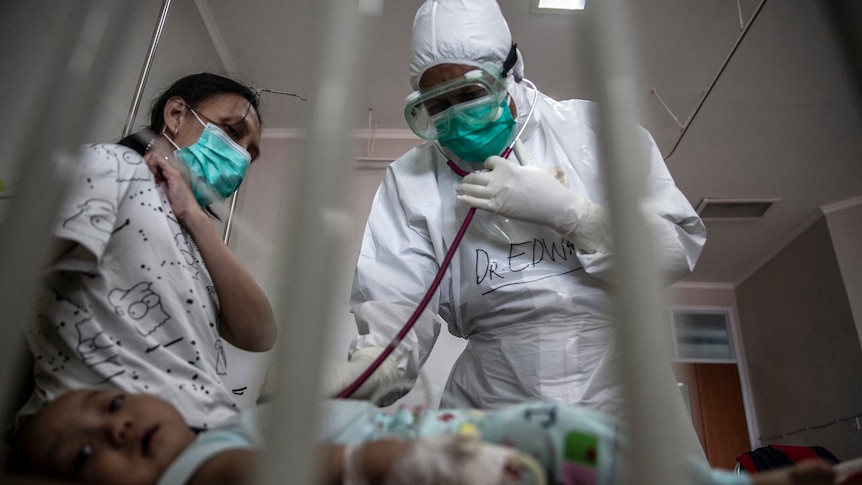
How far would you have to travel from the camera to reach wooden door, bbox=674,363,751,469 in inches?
187

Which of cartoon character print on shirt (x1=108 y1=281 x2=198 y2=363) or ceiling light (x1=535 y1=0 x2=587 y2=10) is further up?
ceiling light (x1=535 y1=0 x2=587 y2=10)

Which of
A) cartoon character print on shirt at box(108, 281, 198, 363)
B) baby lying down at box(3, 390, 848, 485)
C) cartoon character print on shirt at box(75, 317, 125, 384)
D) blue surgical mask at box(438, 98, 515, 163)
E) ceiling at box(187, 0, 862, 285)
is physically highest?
ceiling at box(187, 0, 862, 285)

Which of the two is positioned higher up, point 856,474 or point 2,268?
point 2,268

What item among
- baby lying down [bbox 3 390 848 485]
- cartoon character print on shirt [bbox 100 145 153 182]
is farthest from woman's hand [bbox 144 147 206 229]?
baby lying down [bbox 3 390 848 485]

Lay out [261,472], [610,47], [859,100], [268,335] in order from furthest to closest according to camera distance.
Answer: [268,335], [859,100], [610,47], [261,472]

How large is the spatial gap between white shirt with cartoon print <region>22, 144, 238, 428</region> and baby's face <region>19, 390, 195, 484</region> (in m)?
0.06

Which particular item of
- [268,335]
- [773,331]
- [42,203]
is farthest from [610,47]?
[773,331]

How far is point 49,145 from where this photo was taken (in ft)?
1.59

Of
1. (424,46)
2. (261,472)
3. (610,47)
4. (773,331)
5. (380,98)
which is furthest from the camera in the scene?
(773,331)

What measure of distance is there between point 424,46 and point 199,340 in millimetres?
868

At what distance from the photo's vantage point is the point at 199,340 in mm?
860

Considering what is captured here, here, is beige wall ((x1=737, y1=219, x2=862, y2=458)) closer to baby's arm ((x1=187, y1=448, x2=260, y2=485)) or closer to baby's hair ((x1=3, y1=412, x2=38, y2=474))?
baby's arm ((x1=187, y1=448, x2=260, y2=485))

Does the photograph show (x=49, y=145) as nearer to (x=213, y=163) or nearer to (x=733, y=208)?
(x=213, y=163)

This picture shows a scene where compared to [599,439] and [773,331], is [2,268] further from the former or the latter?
[773,331]
